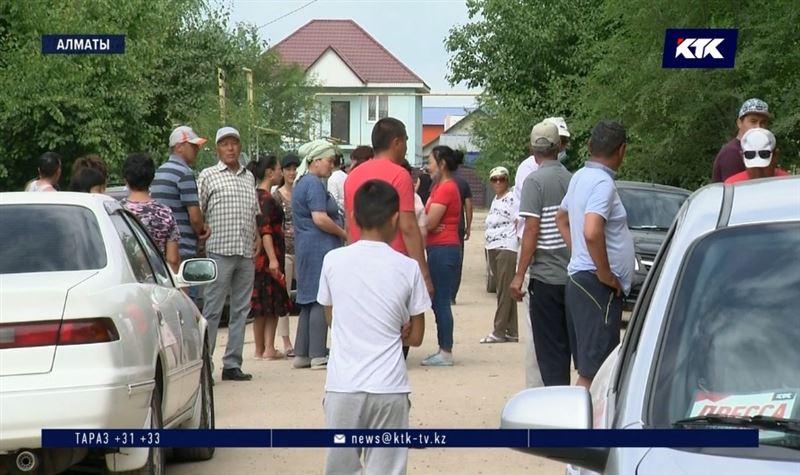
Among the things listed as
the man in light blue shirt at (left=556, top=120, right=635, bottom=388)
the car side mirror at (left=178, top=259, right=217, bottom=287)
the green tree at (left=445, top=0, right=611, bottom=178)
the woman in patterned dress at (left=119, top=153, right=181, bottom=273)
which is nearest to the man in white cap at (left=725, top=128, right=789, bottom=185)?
the man in light blue shirt at (left=556, top=120, right=635, bottom=388)

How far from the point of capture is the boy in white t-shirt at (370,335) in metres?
6.08

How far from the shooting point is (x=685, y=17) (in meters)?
24.8

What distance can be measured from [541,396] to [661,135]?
22.5 meters

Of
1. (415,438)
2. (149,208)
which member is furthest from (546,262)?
(415,438)

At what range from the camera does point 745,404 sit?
150 inches

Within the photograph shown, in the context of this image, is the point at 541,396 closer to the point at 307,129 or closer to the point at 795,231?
the point at 795,231

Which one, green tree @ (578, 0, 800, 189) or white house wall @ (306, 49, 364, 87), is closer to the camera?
green tree @ (578, 0, 800, 189)

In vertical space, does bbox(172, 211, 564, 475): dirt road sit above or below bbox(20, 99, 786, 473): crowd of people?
below

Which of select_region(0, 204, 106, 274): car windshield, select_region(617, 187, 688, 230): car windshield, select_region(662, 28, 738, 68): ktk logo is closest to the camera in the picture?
select_region(0, 204, 106, 274): car windshield

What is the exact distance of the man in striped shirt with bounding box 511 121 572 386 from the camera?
30.9 feet

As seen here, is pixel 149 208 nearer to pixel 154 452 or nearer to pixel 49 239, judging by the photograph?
pixel 49 239

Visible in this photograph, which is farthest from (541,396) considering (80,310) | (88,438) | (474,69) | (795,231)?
(474,69)

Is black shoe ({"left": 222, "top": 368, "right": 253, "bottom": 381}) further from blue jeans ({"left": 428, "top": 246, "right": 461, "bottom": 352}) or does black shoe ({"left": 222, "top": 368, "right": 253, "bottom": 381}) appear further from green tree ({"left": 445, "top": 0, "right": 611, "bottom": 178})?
green tree ({"left": 445, "top": 0, "right": 611, "bottom": 178})

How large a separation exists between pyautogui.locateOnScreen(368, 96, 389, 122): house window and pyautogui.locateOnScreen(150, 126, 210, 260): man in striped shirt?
84.0 metres
